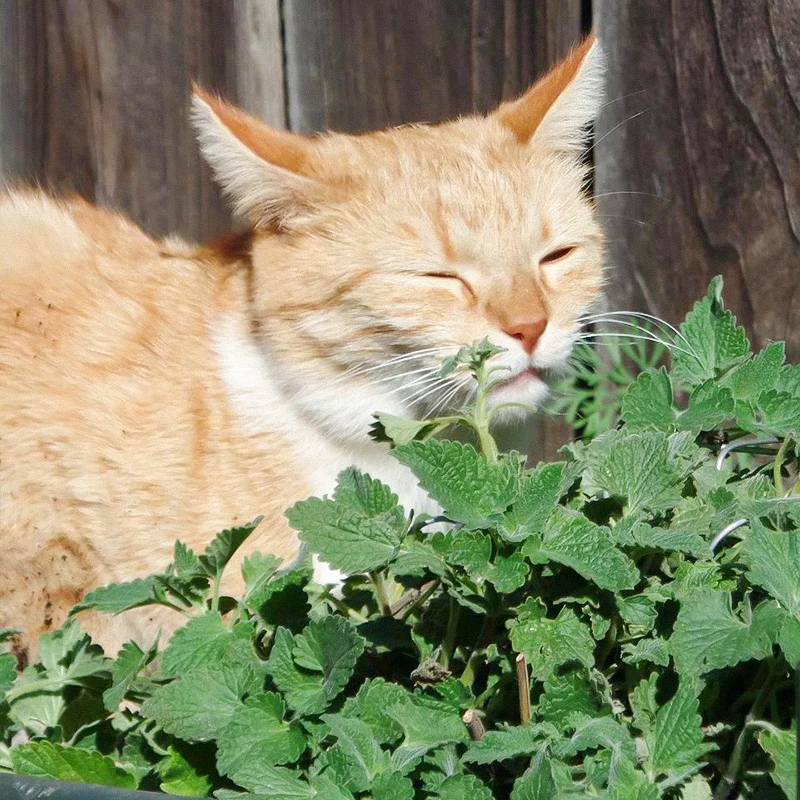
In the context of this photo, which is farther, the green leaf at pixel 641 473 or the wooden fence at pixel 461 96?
the wooden fence at pixel 461 96

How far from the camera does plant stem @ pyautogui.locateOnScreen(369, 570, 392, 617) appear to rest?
3.02 ft

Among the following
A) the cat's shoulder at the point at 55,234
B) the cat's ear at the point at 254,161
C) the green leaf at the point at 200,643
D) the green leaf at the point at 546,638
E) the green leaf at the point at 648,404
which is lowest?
the green leaf at the point at 200,643

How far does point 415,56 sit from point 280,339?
1090mm

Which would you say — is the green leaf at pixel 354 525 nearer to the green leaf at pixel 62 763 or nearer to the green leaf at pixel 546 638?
the green leaf at pixel 546 638

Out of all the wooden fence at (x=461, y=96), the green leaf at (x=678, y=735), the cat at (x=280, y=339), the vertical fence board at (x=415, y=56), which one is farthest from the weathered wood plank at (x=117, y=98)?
the green leaf at (x=678, y=735)

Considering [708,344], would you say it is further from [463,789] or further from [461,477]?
[463,789]

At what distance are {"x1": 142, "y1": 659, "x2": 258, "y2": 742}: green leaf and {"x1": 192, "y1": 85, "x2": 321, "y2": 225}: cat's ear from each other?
1.30 meters

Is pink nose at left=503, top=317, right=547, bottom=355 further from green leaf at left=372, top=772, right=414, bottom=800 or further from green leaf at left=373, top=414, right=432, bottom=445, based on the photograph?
green leaf at left=372, top=772, right=414, bottom=800

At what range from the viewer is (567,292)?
2070mm

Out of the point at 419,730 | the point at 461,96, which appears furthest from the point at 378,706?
the point at 461,96

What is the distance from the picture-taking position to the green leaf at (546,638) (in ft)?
2.63

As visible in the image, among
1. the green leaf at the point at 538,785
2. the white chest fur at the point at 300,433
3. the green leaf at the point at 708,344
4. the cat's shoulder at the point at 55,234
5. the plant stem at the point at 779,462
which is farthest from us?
the cat's shoulder at the point at 55,234

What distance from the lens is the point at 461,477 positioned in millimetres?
856

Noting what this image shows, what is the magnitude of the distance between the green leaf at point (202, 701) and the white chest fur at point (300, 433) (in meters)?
1.24
